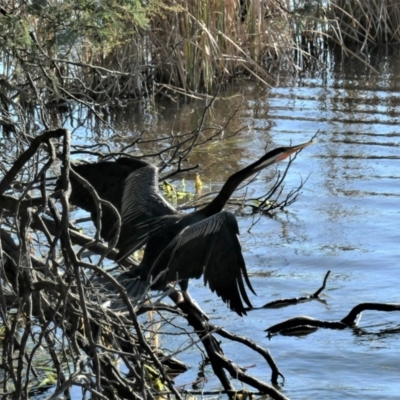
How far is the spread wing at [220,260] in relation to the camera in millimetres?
3980

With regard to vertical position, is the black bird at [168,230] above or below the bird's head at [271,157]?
below

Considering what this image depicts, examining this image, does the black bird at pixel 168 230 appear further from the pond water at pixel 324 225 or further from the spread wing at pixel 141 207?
the pond water at pixel 324 225

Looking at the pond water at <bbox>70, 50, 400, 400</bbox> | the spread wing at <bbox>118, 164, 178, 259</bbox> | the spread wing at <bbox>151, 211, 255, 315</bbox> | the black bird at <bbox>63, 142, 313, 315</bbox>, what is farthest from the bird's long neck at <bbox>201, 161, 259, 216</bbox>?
the pond water at <bbox>70, 50, 400, 400</bbox>

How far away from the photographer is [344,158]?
952cm

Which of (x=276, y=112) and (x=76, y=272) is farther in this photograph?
(x=276, y=112)

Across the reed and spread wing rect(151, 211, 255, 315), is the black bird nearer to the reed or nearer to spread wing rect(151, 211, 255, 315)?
spread wing rect(151, 211, 255, 315)

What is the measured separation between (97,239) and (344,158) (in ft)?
24.1

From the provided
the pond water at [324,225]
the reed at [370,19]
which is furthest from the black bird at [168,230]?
the reed at [370,19]

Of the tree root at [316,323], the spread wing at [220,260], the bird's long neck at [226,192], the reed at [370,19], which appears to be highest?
the reed at [370,19]

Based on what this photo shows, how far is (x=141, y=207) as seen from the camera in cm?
477

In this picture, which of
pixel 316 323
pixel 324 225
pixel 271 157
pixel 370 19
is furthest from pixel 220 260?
pixel 370 19

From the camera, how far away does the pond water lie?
5027 millimetres

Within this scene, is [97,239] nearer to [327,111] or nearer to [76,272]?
[76,272]

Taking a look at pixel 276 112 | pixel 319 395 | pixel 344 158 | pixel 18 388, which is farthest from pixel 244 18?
pixel 18 388
